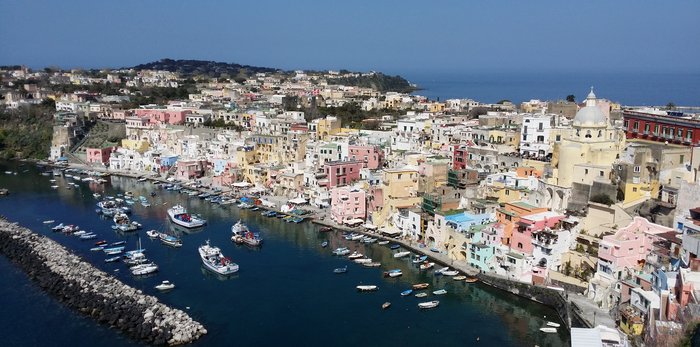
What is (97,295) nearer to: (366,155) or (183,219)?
(183,219)

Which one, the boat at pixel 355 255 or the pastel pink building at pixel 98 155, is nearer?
the boat at pixel 355 255

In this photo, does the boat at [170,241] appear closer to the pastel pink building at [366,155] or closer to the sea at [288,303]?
the sea at [288,303]

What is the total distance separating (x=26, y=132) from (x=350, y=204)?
122 ft

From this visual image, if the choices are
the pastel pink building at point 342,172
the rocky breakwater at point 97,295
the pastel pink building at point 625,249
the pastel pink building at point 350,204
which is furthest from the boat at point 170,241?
the pastel pink building at point 625,249

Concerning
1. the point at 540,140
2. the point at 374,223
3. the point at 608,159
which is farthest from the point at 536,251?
the point at 540,140

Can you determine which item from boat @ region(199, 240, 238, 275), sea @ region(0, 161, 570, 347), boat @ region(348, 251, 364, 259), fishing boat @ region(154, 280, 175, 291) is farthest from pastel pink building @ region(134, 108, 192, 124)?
fishing boat @ region(154, 280, 175, 291)

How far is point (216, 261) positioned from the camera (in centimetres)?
2164

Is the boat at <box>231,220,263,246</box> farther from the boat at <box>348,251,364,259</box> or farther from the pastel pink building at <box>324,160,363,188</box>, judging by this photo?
the pastel pink building at <box>324,160,363,188</box>

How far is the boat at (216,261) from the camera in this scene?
Answer: 21156mm

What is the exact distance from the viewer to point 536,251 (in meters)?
18.9

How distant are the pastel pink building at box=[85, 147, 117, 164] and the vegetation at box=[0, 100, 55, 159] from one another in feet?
→ 17.3

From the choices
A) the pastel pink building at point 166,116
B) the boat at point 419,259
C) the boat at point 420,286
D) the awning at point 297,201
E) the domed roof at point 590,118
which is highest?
the domed roof at point 590,118

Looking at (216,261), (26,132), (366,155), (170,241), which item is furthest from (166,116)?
(216,261)

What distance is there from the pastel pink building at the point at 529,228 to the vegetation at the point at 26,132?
4019 centimetres
